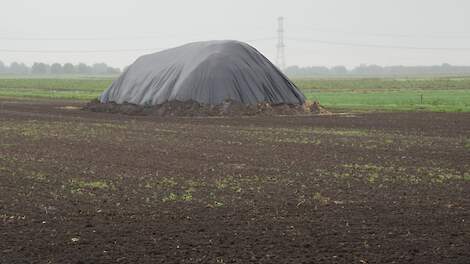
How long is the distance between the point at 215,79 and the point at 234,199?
27.0 metres

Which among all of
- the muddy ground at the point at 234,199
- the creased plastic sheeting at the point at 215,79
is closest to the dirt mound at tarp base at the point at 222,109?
the creased plastic sheeting at the point at 215,79

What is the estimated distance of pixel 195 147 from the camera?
19719 mm

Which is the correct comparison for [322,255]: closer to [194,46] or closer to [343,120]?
[343,120]

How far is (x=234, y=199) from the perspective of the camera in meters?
11.5

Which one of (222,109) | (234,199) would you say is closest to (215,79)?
(222,109)

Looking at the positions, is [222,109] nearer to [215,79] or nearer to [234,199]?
[215,79]

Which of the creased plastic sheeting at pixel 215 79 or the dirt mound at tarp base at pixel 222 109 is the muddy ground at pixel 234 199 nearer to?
the dirt mound at tarp base at pixel 222 109

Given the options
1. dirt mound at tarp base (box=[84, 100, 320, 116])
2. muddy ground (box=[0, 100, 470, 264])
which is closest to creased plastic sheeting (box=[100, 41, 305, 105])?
dirt mound at tarp base (box=[84, 100, 320, 116])

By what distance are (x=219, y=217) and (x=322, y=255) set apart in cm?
242

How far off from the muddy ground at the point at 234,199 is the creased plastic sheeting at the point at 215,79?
15.2 metres

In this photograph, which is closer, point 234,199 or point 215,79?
point 234,199

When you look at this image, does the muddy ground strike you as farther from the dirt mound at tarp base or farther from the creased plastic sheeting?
the creased plastic sheeting

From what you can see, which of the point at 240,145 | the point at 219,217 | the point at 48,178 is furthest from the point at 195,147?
the point at 219,217

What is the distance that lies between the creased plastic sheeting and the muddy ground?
15.2 metres
